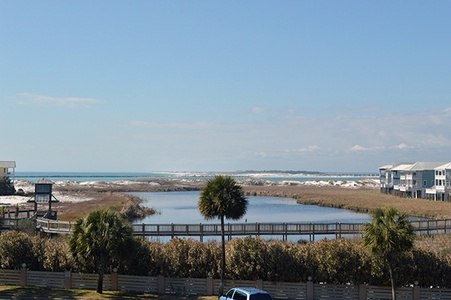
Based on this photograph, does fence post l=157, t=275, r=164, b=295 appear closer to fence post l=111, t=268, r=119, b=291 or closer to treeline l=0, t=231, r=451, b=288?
treeline l=0, t=231, r=451, b=288

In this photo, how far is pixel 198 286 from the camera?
2895 cm

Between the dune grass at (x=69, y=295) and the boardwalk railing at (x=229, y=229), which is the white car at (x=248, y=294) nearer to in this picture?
the dune grass at (x=69, y=295)

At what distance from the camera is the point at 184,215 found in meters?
82.9

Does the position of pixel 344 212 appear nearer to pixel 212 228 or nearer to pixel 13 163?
pixel 212 228

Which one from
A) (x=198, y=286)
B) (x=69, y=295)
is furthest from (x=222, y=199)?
(x=69, y=295)

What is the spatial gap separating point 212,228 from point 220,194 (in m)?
18.0

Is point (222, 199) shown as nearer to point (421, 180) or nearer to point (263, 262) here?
point (263, 262)

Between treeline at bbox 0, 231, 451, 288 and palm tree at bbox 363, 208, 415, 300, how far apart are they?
3.91ft

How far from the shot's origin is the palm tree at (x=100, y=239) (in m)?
27.7

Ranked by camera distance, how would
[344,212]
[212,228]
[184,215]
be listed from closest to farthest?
[212,228], [184,215], [344,212]

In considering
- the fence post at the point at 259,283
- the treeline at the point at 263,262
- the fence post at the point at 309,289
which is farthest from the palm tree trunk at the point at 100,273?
the fence post at the point at 309,289

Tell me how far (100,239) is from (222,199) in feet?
22.4

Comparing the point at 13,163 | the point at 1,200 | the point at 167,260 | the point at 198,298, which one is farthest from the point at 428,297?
the point at 13,163

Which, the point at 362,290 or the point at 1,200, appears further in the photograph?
the point at 1,200
